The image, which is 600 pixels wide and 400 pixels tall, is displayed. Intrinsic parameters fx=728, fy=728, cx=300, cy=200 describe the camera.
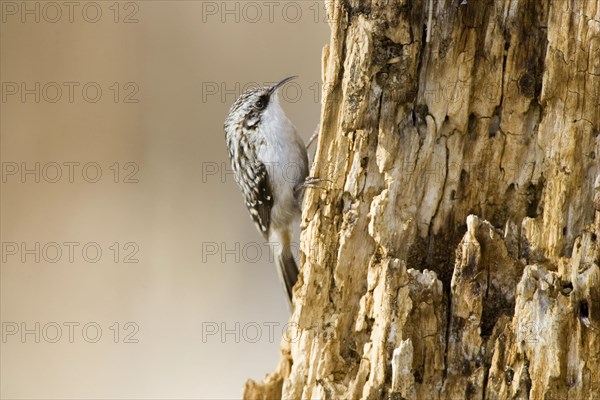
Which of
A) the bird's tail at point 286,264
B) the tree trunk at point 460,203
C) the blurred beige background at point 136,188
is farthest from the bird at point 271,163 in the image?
the tree trunk at point 460,203

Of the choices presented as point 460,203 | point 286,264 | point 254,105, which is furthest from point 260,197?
point 460,203

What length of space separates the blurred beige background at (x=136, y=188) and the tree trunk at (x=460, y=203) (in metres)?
1.76

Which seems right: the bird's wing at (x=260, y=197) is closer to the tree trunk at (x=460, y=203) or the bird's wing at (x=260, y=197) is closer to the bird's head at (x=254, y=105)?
the bird's head at (x=254, y=105)

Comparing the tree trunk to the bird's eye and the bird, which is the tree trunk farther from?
the bird's eye

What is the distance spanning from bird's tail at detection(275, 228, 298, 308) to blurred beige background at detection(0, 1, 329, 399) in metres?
0.52

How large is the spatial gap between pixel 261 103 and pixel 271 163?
12.7 inches

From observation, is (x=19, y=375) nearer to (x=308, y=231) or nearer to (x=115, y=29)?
(x=115, y=29)

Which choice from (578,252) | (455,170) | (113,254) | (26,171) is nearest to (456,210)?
(455,170)

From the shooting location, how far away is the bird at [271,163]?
3748 millimetres

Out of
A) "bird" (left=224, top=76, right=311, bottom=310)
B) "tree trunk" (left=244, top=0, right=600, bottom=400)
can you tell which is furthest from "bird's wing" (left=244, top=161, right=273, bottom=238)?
"tree trunk" (left=244, top=0, right=600, bottom=400)

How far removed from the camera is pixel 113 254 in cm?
444

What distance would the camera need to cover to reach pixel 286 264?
12.9ft

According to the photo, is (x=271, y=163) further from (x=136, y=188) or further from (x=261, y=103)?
(x=136, y=188)

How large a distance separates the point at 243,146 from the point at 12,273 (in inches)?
68.8
